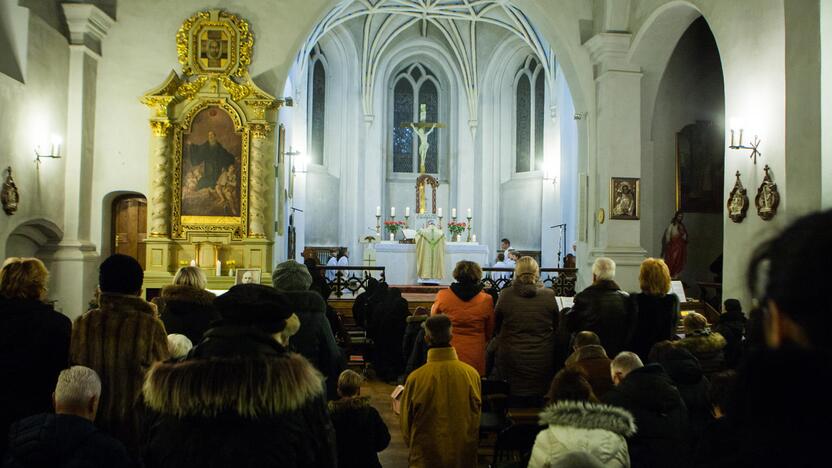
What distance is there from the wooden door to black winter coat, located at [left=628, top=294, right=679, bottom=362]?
10.2 m

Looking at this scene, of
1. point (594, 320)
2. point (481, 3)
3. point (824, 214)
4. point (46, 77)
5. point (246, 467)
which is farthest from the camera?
point (481, 3)

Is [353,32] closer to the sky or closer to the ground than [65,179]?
closer to the sky

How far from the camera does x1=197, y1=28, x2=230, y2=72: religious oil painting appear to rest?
39.5 ft

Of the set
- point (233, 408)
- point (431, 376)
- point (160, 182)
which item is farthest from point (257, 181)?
point (233, 408)

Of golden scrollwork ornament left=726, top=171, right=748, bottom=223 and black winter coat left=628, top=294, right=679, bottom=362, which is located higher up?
golden scrollwork ornament left=726, top=171, right=748, bottom=223

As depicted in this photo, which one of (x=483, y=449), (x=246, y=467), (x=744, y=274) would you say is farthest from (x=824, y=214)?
(x=483, y=449)

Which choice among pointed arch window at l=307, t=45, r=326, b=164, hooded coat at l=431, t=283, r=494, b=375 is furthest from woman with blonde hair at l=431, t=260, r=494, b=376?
pointed arch window at l=307, t=45, r=326, b=164

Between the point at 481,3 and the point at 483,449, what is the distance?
57.6ft

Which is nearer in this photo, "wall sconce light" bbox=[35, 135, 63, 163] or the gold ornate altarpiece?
"wall sconce light" bbox=[35, 135, 63, 163]

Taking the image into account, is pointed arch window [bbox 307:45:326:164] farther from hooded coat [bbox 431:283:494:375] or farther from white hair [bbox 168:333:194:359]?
white hair [bbox 168:333:194:359]

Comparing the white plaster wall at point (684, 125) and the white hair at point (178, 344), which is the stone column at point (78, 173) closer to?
the white hair at point (178, 344)

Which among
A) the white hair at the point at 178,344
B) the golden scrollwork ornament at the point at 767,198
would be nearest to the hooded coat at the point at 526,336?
the white hair at the point at 178,344

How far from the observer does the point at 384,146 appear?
24.2 metres

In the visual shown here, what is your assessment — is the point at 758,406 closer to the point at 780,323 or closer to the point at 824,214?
the point at 780,323
